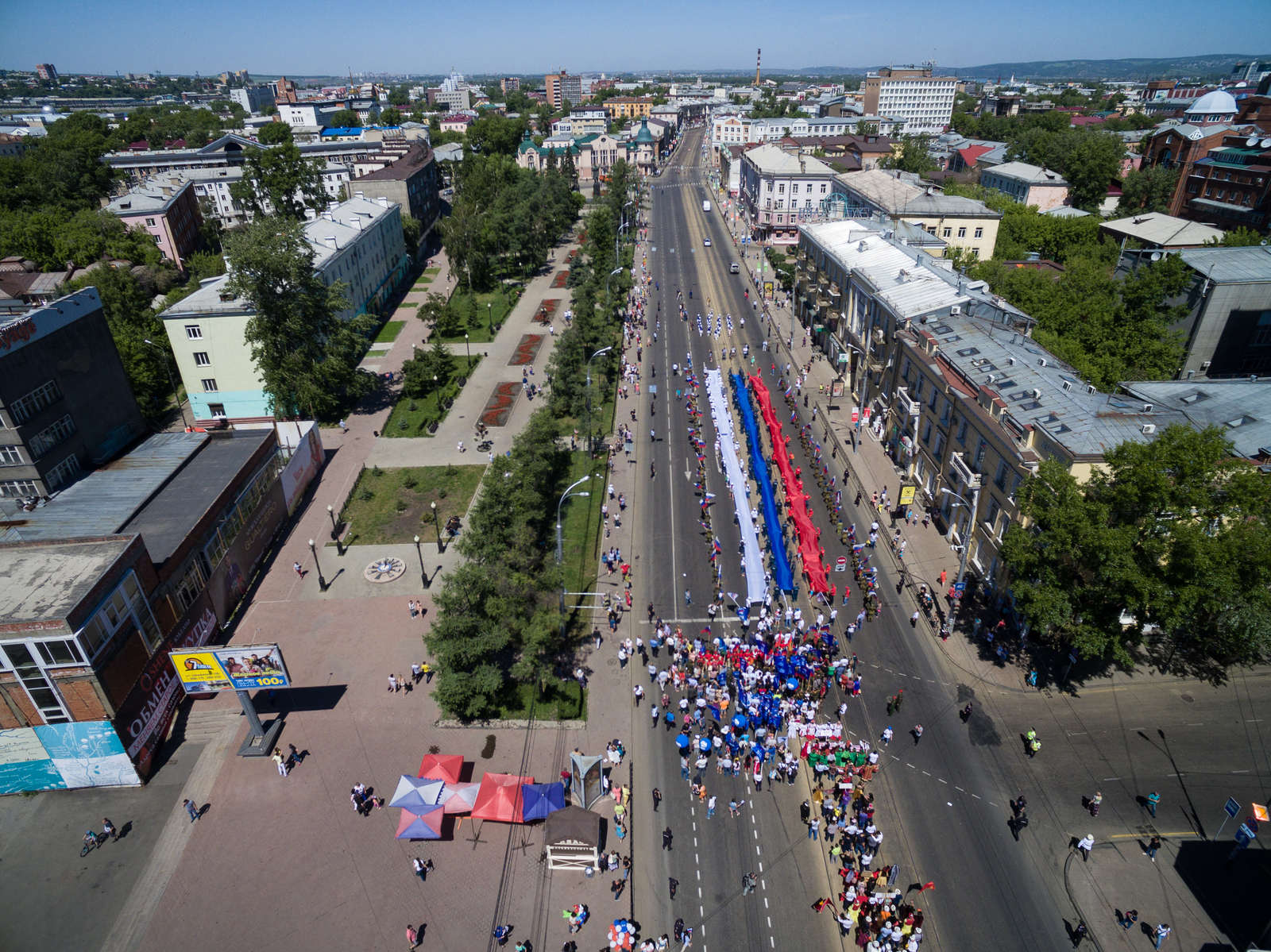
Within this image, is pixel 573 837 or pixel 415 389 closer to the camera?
pixel 573 837

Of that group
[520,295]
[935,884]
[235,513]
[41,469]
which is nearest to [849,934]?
[935,884]

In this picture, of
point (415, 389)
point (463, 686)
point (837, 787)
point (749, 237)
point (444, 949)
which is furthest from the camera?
point (749, 237)

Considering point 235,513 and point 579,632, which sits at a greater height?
point 235,513

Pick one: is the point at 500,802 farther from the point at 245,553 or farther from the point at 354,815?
the point at 245,553

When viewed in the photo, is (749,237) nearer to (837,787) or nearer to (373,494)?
(373,494)

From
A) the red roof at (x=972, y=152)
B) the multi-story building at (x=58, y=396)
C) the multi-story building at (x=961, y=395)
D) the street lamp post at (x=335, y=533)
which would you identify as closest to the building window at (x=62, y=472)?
the multi-story building at (x=58, y=396)

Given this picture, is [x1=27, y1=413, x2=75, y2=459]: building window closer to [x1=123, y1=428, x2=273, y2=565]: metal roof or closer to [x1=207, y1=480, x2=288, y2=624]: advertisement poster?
[x1=123, y1=428, x2=273, y2=565]: metal roof

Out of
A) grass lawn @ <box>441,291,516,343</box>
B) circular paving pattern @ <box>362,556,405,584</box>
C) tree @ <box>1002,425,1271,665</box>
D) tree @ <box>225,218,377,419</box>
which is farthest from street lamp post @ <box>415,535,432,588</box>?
grass lawn @ <box>441,291,516,343</box>
